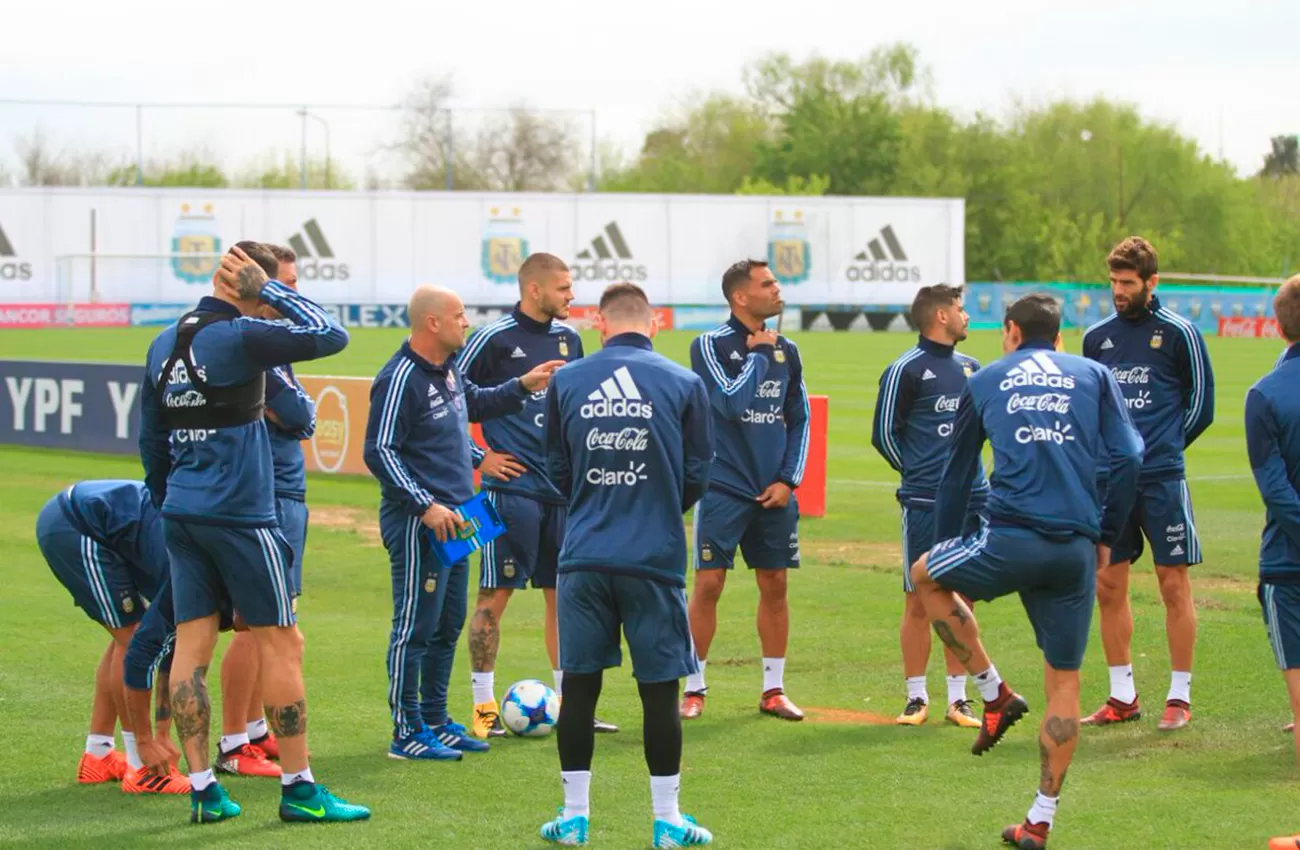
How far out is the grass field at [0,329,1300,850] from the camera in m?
6.21

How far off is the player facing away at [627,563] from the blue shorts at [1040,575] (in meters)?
1.05

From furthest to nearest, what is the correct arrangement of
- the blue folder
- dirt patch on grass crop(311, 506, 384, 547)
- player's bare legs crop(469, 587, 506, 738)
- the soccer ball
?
dirt patch on grass crop(311, 506, 384, 547) → player's bare legs crop(469, 587, 506, 738) → the soccer ball → the blue folder

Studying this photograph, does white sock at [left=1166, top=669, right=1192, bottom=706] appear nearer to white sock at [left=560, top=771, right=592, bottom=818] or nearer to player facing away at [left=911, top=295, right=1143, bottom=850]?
player facing away at [left=911, top=295, right=1143, bottom=850]

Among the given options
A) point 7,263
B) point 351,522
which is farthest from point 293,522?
point 7,263

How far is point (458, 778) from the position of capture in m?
7.08

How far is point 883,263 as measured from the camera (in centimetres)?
7631

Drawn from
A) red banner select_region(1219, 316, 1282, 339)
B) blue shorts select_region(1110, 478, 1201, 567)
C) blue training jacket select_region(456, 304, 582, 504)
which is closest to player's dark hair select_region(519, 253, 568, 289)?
blue training jacket select_region(456, 304, 582, 504)

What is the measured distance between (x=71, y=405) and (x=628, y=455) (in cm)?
1736

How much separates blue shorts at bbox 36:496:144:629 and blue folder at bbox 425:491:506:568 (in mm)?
1296

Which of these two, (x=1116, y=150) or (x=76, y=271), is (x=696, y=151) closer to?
(x=1116, y=150)

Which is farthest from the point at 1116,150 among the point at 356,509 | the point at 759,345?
the point at 759,345

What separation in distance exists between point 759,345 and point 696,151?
325 feet

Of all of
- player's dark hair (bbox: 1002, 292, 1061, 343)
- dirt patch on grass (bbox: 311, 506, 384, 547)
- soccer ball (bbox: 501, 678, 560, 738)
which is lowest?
dirt patch on grass (bbox: 311, 506, 384, 547)

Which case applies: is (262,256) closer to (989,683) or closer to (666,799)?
(666,799)
